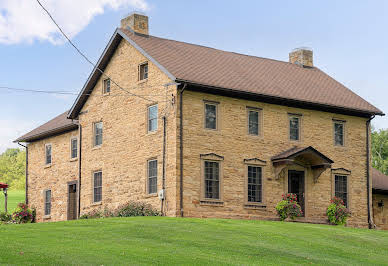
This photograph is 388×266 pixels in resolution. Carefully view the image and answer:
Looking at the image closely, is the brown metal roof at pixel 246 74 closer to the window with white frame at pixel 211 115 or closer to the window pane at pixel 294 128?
the window with white frame at pixel 211 115

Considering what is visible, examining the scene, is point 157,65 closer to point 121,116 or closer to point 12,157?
point 121,116

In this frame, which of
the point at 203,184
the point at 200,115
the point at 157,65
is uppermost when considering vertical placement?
the point at 157,65

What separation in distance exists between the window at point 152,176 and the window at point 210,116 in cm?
290

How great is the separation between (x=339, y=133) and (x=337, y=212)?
4259mm

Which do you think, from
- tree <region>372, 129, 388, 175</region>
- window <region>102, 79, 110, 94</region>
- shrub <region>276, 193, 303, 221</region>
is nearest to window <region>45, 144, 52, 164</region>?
window <region>102, 79, 110, 94</region>

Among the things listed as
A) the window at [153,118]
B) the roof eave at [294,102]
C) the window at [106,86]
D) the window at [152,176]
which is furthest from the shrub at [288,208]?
the window at [106,86]

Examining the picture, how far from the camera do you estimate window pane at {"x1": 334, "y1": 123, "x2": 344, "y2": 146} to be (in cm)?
3591

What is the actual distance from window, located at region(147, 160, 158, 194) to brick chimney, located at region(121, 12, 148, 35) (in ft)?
24.2

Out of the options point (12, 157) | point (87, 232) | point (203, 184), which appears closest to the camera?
point (87, 232)

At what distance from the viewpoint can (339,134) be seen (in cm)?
3606

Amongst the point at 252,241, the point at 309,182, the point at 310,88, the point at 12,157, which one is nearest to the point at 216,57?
the point at 310,88

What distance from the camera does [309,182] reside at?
34.3 meters

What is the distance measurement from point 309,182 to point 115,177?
9.43 meters

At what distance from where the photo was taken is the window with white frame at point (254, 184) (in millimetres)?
32128
